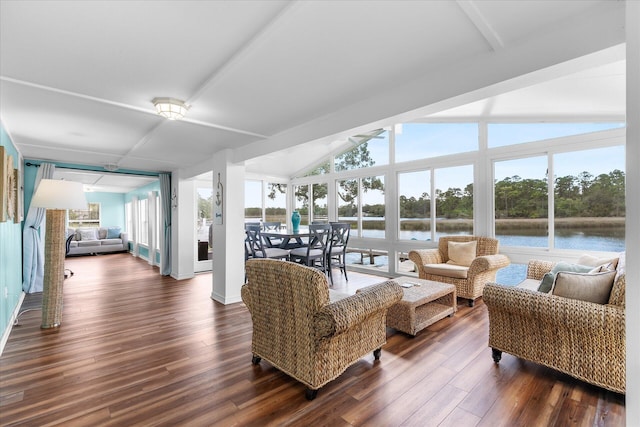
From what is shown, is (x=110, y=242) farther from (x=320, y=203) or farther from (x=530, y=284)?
(x=530, y=284)

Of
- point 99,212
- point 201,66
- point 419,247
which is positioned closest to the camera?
point 201,66

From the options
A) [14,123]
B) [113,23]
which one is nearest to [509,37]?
[113,23]

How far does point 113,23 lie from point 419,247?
5.03 m

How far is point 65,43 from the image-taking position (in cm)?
172

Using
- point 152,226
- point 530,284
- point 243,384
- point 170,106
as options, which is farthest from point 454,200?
point 152,226

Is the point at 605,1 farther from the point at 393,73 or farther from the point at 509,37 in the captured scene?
the point at 393,73

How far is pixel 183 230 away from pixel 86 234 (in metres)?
6.18

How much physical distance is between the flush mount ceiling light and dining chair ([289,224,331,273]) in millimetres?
2731

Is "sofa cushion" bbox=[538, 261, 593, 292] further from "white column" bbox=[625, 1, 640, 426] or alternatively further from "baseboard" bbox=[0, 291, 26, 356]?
"baseboard" bbox=[0, 291, 26, 356]

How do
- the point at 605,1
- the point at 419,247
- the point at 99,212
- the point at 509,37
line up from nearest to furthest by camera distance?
the point at 605,1 < the point at 509,37 < the point at 419,247 < the point at 99,212

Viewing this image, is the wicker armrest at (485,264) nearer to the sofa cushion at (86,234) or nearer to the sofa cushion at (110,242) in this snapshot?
the sofa cushion at (110,242)

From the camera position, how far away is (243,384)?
2.20 m

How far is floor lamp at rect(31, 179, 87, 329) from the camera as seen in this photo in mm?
3293

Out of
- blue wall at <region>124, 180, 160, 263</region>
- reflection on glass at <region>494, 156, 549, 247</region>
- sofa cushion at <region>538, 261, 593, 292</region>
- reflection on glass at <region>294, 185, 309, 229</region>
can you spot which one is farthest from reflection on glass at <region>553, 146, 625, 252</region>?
blue wall at <region>124, 180, 160, 263</region>
